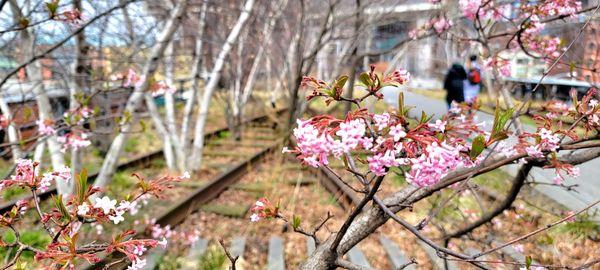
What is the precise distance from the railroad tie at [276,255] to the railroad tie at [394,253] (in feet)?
3.00

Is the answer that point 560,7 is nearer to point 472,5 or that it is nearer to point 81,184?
point 472,5

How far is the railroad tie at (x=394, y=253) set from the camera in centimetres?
329

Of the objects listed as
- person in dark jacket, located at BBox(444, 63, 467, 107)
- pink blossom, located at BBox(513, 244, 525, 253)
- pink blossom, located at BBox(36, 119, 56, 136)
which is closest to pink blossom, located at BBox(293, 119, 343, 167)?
pink blossom, located at BBox(513, 244, 525, 253)

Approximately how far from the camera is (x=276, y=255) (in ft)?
11.4

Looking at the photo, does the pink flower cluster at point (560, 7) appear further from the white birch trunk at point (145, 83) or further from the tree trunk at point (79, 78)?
the tree trunk at point (79, 78)

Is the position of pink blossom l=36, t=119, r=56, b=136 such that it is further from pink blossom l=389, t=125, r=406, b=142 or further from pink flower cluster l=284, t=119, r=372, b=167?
pink blossom l=389, t=125, r=406, b=142

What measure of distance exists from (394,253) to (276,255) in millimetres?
1019

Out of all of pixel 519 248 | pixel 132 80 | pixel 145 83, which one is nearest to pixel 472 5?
pixel 519 248

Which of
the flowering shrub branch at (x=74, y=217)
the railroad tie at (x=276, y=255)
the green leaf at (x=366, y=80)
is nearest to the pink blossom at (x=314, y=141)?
the green leaf at (x=366, y=80)

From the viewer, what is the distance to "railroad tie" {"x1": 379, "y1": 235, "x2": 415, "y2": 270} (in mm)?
3293

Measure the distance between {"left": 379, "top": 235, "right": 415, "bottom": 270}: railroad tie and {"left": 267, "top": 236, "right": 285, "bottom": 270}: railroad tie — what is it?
92 cm

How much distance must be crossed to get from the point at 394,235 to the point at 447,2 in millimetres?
2670

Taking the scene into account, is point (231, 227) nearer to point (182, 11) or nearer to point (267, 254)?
point (267, 254)

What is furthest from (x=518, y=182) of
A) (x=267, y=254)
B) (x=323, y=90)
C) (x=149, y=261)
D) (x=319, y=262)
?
(x=149, y=261)
